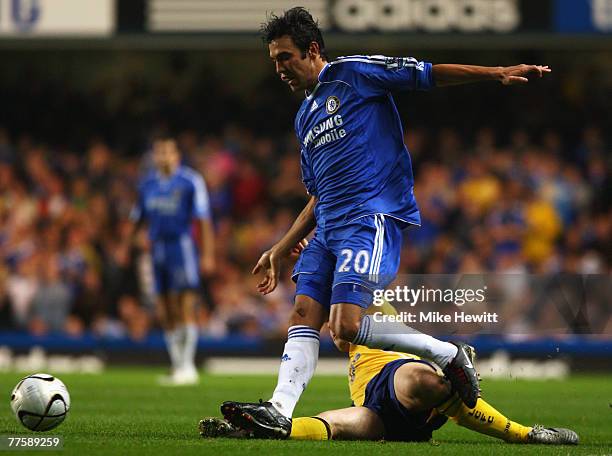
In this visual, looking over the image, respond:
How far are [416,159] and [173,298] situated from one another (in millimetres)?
5877

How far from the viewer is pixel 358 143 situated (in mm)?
5969

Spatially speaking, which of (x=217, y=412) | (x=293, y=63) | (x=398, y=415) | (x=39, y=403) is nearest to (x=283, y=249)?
(x=293, y=63)

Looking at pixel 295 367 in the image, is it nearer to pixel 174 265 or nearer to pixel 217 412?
pixel 217 412

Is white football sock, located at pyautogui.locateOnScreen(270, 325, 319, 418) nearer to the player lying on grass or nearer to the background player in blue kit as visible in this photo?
the player lying on grass

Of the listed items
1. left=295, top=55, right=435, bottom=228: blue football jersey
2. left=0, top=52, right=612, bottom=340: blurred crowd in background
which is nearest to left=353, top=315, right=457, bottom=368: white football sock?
left=295, top=55, right=435, bottom=228: blue football jersey

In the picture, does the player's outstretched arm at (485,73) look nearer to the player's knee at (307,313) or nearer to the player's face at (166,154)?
the player's knee at (307,313)

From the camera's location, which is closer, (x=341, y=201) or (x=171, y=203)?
(x=341, y=201)

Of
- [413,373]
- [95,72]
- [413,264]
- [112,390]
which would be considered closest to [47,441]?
[413,373]

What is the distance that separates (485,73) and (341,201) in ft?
3.28

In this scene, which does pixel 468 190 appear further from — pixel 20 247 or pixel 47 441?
pixel 47 441

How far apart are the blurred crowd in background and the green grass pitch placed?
8.89ft

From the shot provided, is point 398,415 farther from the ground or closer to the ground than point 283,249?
closer to the ground

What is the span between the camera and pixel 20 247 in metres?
17.1

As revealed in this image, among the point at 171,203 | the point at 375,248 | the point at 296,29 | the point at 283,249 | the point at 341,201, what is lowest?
the point at 171,203
